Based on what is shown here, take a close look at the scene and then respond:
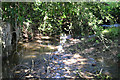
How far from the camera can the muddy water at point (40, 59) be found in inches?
101

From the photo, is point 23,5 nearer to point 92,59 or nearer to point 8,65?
point 8,65

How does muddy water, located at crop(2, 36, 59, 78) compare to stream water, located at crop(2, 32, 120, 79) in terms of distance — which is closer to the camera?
stream water, located at crop(2, 32, 120, 79)

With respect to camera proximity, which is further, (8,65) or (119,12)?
(119,12)

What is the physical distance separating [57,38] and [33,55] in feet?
3.65

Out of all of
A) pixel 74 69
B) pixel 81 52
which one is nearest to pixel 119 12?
pixel 81 52

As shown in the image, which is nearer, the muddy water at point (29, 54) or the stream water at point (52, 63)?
the stream water at point (52, 63)

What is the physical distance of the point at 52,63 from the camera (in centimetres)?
286

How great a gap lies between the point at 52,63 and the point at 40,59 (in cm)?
26

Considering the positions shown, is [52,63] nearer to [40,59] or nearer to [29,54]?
[40,59]

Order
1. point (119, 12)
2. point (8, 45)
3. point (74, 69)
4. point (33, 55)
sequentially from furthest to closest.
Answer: point (119, 12) < point (8, 45) < point (33, 55) < point (74, 69)

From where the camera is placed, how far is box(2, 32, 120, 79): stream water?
2482 millimetres

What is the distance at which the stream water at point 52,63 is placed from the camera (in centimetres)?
248

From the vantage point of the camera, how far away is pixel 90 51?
334cm

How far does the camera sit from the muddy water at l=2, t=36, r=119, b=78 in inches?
101
